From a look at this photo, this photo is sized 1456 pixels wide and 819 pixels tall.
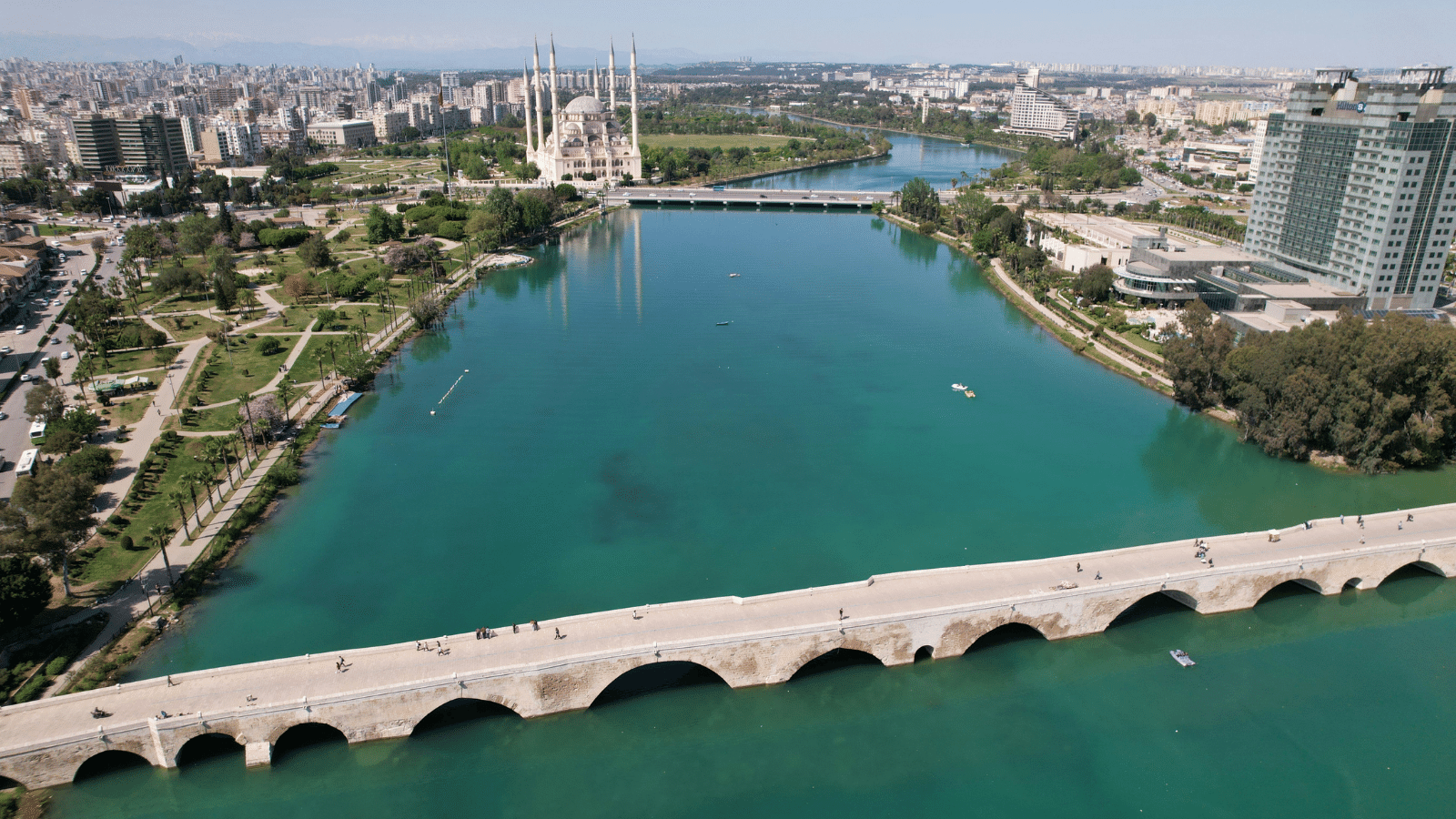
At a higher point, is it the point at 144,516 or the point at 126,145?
the point at 126,145

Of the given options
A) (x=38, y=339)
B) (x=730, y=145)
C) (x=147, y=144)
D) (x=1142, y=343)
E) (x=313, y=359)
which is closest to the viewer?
(x=313, y=359)

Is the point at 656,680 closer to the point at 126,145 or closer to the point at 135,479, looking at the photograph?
the point at 135,479

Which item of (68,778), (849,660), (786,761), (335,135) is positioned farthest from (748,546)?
(335,135)

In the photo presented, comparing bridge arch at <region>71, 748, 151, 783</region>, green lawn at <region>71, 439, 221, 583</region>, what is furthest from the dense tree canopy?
green lawn at <region>71, 439, 221, 583</region>

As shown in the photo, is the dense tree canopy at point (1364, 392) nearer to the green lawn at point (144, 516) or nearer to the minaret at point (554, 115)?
the green lawn at point (144, 516)

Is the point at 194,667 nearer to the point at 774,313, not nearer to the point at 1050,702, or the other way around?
the point at 1050,702

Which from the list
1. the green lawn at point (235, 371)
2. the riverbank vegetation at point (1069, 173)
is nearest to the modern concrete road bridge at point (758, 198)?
the riverbank vegetation at point (1069, 173)

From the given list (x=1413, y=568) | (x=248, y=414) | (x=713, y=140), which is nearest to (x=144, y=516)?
(x=248, y=414)
